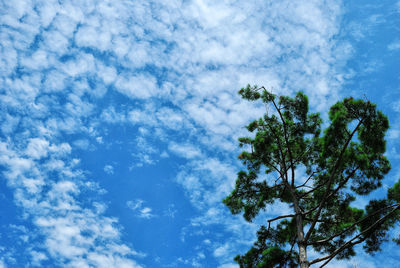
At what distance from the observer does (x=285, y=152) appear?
36.1 ft

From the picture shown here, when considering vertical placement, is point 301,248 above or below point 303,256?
above

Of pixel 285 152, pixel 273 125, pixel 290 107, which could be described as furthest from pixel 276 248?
pixel 290 107

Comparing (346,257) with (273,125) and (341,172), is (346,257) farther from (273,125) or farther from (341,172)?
(273,125)

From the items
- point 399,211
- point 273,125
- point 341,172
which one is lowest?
point 399,211

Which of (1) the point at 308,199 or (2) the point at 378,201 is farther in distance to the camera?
(1) the point at 308,199

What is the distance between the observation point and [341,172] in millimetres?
9516

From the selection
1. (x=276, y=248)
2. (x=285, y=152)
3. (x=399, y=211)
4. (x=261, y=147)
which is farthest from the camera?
(x=285, y=152)

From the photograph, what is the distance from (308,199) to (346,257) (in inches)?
98.8

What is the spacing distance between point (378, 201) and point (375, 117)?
2.76m

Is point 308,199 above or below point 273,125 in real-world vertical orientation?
below

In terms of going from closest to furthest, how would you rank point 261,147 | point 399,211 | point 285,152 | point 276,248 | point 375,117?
point 375,117 → point 399,211 → point 276,248 → point 261,147 → point 285,152

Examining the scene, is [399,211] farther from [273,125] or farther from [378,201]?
[273,125]

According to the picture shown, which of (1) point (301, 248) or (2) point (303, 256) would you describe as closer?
(2) point (303, 256)

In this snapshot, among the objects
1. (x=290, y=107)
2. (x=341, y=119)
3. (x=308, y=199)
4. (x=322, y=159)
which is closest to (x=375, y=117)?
(x=341, y=119)
